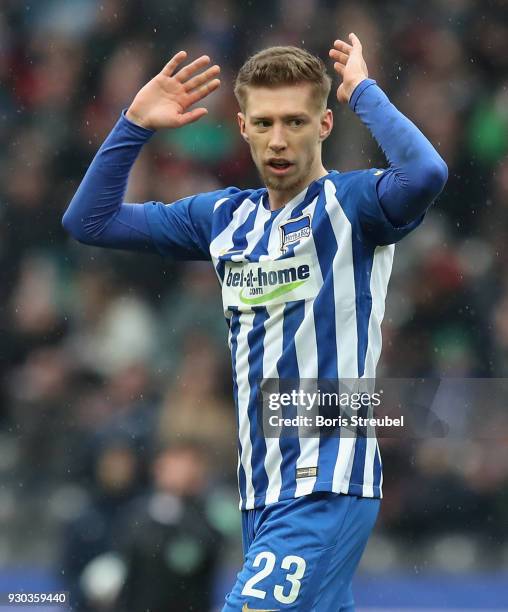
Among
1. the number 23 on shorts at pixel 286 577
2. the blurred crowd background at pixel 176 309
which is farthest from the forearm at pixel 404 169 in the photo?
the blurred crowd background at pixel 176 309

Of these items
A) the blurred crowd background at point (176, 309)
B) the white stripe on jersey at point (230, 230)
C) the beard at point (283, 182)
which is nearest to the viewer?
the beard at point (283, 182)

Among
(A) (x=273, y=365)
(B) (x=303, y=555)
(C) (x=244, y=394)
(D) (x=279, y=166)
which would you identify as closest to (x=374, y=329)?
(A) (x=273, y=365)

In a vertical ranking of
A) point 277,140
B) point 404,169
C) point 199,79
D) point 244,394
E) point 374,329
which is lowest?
point 244,394

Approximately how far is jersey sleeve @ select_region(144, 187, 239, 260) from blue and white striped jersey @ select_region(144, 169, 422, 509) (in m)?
0.22

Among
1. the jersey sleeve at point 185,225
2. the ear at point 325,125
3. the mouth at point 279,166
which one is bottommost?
the jersey sleeve at point 185,225

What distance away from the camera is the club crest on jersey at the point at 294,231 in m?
3.37

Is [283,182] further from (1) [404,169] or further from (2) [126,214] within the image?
(2) [126,214]

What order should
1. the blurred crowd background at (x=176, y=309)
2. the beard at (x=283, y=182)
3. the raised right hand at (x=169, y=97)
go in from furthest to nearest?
the blurred crowd background at (x=176, y=309) → the raised right hand at (x=169, y=97) → the beard at (x=283, y=182)

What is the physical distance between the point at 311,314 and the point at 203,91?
0.77m

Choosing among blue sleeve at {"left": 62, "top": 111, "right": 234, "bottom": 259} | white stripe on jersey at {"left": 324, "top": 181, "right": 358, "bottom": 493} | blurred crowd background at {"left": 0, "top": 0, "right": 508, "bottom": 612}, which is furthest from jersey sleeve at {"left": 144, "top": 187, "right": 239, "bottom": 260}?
blurred crowd background at {"left": 0, "top": 0, "right": 508, "bottom": 612}

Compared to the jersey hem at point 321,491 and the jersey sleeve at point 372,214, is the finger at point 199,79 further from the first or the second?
the jersey hem at point 321,491

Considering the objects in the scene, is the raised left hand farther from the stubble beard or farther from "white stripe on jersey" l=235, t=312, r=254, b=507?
"white stripe on jersey" l=235, t=312, r=254, b=507

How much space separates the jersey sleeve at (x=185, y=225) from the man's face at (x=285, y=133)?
30cm

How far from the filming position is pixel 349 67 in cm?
345
